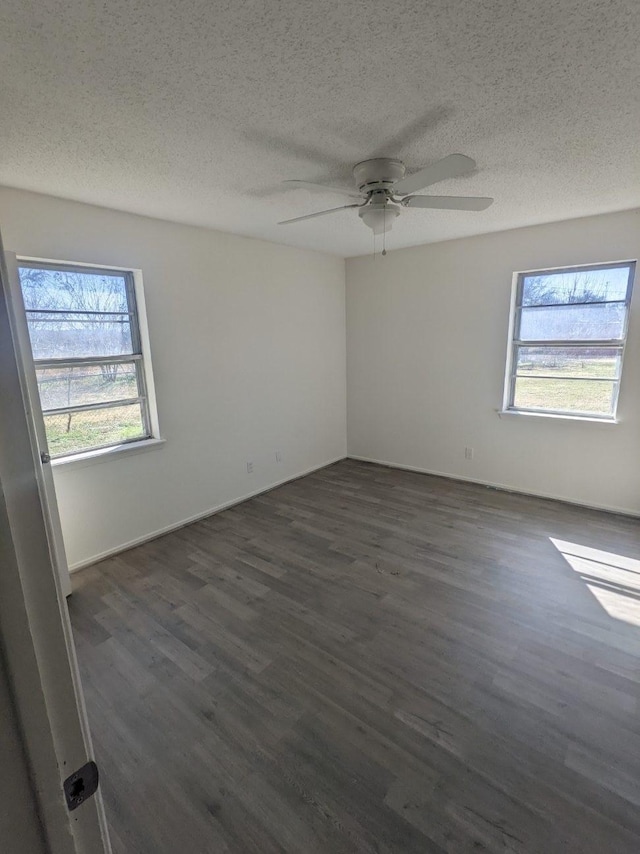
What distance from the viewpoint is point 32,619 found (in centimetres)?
48

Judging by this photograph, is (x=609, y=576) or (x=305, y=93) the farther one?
(x=609, y=576)

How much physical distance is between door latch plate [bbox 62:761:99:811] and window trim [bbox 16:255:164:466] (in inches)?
105

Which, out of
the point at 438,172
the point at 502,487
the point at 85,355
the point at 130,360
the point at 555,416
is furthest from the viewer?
the point at 502,487

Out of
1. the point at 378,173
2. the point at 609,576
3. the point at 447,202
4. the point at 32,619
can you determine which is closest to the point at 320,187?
the point at 378,173

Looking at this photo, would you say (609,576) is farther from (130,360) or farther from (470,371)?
(130,360)

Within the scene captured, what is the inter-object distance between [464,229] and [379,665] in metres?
3.61

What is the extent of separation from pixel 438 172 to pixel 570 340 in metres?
2.65

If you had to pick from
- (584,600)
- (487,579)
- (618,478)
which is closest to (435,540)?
(487,579)

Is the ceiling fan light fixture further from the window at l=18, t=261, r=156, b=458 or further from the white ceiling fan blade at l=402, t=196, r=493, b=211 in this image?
the window at l=18, t=261, r=156, b=458

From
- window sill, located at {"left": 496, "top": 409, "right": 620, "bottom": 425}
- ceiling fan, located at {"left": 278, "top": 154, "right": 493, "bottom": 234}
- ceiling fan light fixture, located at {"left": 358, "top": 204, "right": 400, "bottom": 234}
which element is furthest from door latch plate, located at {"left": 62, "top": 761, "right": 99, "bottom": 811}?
window sill, located at {"left": 496, "top": 409, "right": 620, "bottom": 425}

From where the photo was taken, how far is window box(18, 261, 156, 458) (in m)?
2.72

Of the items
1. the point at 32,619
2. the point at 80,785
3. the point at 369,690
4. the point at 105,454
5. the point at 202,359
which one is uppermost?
the point at 202,359

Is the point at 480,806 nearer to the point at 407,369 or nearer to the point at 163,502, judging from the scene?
the point at 163,502

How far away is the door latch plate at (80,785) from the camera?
53 centimetres
